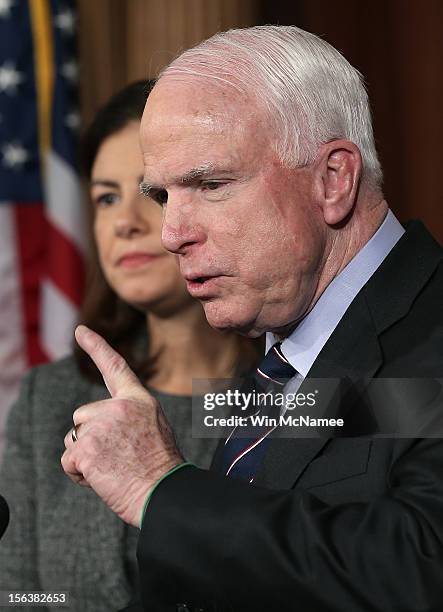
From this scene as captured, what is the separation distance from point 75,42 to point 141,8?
284 mm

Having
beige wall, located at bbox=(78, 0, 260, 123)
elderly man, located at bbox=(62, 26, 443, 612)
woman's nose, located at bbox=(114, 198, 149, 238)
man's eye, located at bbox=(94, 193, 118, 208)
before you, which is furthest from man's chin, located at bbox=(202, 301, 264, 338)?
beige wall, located at bbox=(78, 0, 260, 123)

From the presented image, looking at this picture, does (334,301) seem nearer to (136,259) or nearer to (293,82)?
(293,82)

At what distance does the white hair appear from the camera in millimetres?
1312

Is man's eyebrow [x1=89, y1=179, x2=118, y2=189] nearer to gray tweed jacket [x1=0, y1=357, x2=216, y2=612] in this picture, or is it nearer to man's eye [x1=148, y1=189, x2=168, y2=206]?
gray tweed jacket [x1=0, y1=357, x2=216, y2=612]

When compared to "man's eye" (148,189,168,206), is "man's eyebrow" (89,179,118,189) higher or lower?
lower

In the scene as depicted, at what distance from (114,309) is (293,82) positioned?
136 cm

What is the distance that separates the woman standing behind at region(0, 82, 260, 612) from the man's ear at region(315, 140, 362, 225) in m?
0.99

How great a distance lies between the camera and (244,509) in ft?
3.64

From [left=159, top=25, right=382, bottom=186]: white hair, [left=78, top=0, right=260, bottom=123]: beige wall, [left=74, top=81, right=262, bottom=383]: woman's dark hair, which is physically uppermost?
[left=159, top=25, right=382, bottom=186]: white hair

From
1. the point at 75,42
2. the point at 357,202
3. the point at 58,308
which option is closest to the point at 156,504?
the point at 357,202

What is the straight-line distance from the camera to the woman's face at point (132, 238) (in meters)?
2.33

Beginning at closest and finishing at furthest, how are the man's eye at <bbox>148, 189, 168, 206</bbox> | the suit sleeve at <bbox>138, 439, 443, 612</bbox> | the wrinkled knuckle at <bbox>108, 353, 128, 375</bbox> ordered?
the suit sleeve at <bbox>138, 439, 443, 612</bbox>, the wrinkled knuckle at <bbox>108, 353, 128, 375</bbox>, the man's eye at <bbox>148, 189, 168, 206</bbox>

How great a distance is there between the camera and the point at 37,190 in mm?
3324

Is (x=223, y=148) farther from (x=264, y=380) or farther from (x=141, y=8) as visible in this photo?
(x=141, y=8)
